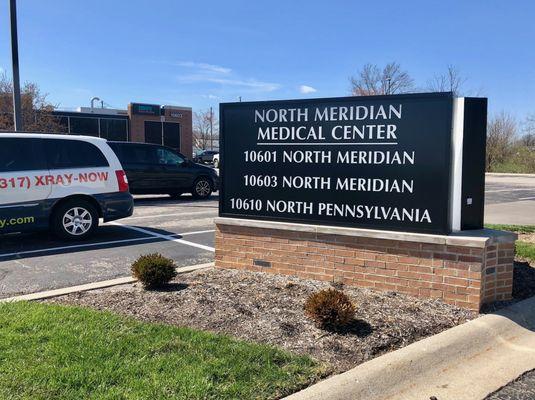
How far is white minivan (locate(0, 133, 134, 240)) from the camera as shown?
796 cm

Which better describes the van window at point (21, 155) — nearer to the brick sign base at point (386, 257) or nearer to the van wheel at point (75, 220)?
the van wheel at point (75, 220)

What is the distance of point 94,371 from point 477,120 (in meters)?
3.87

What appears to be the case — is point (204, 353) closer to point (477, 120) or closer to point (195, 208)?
point (477, 120)

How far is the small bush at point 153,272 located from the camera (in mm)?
5223

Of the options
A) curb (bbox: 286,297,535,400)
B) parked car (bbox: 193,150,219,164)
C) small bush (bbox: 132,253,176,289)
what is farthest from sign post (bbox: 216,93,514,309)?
parked car (bbox: 193,150,219,164)

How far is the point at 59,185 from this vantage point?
329 inches

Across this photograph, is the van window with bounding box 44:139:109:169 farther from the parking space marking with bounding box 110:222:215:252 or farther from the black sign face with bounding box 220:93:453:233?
the black sign face with bounding box 220:93:453:233

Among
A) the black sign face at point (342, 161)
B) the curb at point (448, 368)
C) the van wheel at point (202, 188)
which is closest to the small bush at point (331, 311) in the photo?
the curb at point (448, 368)

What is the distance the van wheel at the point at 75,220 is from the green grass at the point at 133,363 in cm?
436

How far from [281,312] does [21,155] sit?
5.56 m

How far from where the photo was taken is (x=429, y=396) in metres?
3.33

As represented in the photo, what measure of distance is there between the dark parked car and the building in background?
74.9 ft

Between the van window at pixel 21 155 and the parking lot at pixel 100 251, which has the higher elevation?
the van window at pixel 21 155

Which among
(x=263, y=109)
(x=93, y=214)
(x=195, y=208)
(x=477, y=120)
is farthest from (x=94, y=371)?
(x=195, y=208)
